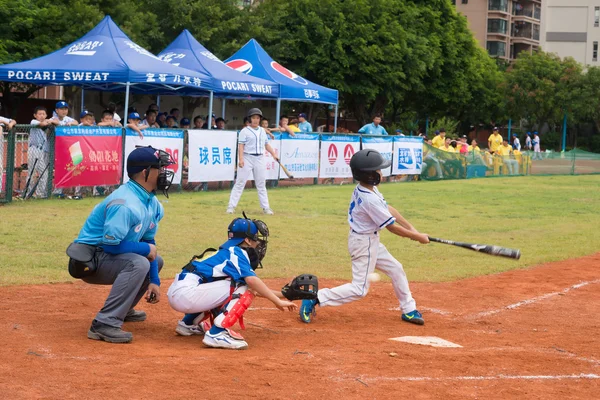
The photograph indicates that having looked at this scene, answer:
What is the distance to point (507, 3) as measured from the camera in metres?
94.2

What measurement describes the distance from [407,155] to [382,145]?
1866 mm

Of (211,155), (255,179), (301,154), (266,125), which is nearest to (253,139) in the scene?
(255,179)

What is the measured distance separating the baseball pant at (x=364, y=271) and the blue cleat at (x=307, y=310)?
0.30 ft

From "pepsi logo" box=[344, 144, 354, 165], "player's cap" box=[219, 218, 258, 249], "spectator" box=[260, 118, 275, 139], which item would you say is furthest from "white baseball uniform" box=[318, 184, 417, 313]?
"pepsi logo" box=[344, 144, 354, 165]

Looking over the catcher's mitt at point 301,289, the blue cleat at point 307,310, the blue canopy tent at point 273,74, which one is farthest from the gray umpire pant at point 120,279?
the blue canopy tent at point 273,74

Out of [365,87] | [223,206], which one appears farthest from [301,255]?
[365,87]

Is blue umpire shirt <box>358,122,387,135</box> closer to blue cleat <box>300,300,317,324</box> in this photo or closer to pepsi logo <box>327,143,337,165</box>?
pepsi logo <box>327,143,337,165</box>

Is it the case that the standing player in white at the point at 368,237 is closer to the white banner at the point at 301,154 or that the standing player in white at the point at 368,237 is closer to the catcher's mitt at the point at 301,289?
the catcher's mitt at the point at 301,289

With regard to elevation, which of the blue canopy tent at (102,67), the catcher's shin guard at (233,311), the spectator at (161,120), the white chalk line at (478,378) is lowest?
the white chalk line at (478,378)

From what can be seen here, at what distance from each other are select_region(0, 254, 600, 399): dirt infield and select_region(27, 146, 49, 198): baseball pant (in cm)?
824

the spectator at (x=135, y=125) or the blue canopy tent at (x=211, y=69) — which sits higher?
the blue canopy tent at (x=211, y=69)

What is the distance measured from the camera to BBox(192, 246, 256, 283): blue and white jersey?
690 centimetres

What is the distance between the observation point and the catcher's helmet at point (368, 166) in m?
7.88

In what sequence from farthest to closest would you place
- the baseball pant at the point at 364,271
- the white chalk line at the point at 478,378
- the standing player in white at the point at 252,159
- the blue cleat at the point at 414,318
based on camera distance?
1. the standing player in white at the point at 252,159
2. the blue cleat at the point at 414,318
3. the baseball pant at the point at 364,271
4. the white chalk line at the point at 478,378
